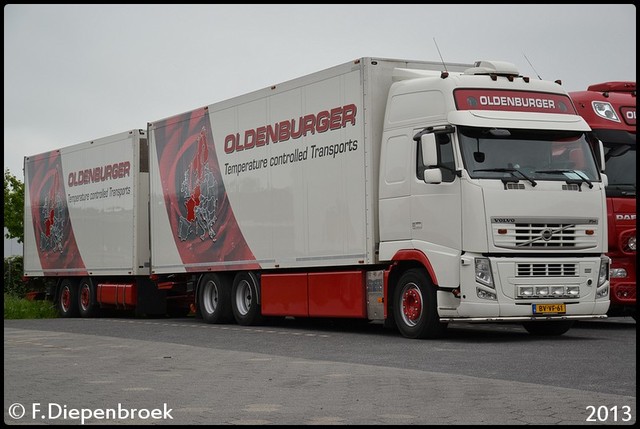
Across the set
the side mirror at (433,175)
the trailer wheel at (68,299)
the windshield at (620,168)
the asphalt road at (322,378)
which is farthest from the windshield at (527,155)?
the trailer wheel at (68,299)

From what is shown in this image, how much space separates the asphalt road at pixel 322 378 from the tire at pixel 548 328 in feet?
0.46

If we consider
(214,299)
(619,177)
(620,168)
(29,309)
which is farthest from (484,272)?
(29,309)

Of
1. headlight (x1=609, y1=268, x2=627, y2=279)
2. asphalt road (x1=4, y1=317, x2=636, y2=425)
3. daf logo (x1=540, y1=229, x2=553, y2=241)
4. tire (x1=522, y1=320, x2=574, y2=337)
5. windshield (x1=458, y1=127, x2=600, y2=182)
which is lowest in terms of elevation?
asphalt road (x1=4, y1=317, x2=636, y2=425)

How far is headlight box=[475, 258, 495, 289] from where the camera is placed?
15195 millimetres

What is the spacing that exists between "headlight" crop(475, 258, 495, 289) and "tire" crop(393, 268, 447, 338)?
32.9 inches

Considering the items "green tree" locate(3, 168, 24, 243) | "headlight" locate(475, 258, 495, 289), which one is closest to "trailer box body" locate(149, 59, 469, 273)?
"headlight" locate(475, 258, 495, 289)

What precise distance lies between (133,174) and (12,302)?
6.36 metres

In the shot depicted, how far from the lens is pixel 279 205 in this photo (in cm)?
1931

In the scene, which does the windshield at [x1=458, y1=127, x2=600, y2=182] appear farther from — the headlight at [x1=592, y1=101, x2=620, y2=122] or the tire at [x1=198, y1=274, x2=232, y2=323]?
the tire at [x1=198, y1=274, x2=232, y2=323]

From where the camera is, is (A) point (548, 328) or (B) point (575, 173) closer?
(B) point (575, 173)

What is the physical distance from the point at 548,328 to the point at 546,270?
1934 mm

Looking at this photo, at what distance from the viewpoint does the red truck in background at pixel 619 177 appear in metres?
18.0

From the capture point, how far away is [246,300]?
67.9 feet

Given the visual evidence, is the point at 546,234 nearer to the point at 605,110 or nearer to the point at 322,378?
the point at 605,110
